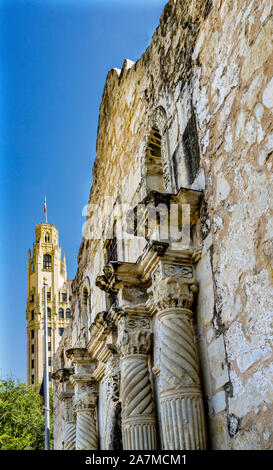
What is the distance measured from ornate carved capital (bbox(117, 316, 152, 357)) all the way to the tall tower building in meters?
72.0

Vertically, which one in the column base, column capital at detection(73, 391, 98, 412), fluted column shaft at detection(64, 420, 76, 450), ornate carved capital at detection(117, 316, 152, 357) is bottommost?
the column base

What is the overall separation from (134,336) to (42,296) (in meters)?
79.6

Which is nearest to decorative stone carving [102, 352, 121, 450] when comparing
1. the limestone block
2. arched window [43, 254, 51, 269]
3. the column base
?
the column base

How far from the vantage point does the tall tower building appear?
7862 cm

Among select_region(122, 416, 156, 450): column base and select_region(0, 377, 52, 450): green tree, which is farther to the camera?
select_region(0, 377, 52, 450): green tree

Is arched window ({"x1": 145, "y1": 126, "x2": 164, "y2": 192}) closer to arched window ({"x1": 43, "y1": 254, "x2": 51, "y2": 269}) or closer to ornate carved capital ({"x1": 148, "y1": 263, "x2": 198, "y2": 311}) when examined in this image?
ornate carved capital ({"x1": 148, "y1": 263, "x2": 198, "y2": 311})

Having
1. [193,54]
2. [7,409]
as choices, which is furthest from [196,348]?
[7,409]

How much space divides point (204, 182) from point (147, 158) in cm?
244

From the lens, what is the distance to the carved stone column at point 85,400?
977 centimetres

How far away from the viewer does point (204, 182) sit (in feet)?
18.4

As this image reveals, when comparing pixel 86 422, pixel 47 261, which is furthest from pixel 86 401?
pixel 47 261
